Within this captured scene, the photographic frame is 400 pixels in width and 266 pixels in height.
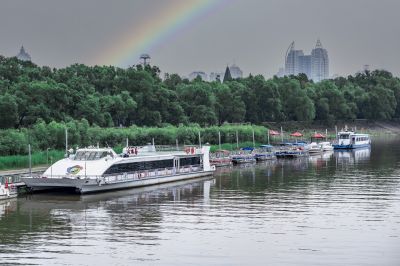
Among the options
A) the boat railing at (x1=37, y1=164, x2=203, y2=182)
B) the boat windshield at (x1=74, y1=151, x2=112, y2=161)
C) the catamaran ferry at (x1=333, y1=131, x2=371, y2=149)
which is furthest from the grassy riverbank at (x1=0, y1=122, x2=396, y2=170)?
the catamaran ferry at (x1=333, y1=131, x2=371, y2=149)

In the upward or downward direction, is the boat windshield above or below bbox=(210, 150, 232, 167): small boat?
above

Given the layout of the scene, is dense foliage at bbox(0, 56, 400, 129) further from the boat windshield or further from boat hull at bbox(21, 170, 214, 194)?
boat hull at bbox(21, 170, 214, 194)

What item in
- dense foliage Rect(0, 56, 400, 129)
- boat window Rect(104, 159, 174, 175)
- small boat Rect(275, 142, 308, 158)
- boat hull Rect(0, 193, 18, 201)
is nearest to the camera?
boat hull Rect(0, 193, 18, 201)

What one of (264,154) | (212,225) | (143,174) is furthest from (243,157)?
(212,225)

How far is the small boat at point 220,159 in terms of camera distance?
9425cm

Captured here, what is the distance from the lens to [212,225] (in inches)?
1761

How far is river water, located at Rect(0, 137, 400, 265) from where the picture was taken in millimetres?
35781

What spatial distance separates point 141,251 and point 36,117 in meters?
68.3

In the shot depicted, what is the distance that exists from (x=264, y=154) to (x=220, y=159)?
15.7 m

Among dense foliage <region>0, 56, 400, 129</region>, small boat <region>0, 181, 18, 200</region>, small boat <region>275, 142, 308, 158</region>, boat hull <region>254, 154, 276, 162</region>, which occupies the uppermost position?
dense foliage <region>0, 56, 400, 129</region>

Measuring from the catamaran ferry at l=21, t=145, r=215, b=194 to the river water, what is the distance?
1.18m

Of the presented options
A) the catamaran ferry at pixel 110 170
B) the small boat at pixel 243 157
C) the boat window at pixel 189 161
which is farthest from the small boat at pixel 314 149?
the catamaran ferry at pixel 110 170

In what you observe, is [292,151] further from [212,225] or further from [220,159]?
[212,225]

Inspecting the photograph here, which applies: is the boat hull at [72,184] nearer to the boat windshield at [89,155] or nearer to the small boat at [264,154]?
the boat windshield at [89,155]
